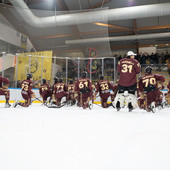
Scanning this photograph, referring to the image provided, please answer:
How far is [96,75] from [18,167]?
726cm

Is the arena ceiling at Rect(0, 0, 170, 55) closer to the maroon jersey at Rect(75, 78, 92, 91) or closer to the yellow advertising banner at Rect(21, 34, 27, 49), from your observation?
the yellow advertising banner at Rect(21, 34, 27, 49)

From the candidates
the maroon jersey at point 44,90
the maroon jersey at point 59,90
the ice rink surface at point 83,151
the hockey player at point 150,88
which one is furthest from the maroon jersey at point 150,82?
the maroon jersey at point 44,90

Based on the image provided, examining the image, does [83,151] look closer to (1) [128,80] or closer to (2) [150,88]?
(1) [128,80]

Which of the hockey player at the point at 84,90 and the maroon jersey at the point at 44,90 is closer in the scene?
the hockey player at the point at 84,90

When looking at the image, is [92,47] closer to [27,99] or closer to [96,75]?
[96,75]

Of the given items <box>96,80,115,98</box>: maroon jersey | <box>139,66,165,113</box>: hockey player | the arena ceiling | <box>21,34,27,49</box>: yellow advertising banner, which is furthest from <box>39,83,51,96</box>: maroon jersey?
<box>21,34,27,49</box>: yellow advertising banner

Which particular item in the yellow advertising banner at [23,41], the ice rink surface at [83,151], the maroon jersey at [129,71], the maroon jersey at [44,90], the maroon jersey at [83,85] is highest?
the yellow advertising banner at [23,41]

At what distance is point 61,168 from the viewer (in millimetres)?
773

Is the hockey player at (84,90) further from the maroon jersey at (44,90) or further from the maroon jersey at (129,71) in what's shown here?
the maroon jersey at (44,90)

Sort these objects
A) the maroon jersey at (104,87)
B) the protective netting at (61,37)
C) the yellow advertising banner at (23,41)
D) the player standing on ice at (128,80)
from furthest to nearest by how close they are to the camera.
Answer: the yellow advertising banner at (23,41), the protective netting at (61,37), the maroon jersey at (104,87), the player standing on ice at (128,80)

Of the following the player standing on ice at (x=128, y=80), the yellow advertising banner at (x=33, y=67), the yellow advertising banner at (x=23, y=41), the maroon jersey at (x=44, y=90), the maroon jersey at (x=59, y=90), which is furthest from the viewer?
the yellow advertising banner at (x=23, y=41)

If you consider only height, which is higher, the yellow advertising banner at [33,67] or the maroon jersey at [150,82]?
the yellow advertising banner at [33,67]

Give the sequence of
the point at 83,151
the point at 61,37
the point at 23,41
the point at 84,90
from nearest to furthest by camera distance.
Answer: the point at 83,151 → the point at 84,90 → the point at 23,41 → the point at 61,37

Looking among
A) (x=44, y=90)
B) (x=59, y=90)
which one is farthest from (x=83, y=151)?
(x=44, y=90)
